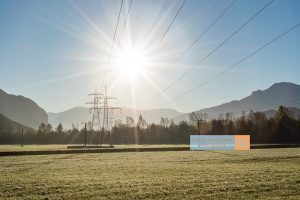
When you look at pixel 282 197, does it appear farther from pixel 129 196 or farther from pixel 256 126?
pixel 256 126

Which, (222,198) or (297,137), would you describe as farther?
(297,137)

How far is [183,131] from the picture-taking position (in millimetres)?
183625

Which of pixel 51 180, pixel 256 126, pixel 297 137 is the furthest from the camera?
pixel 256 126

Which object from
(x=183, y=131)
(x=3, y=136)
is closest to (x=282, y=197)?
(x=183, y=131)

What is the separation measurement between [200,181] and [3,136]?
631 ft

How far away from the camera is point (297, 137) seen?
137m

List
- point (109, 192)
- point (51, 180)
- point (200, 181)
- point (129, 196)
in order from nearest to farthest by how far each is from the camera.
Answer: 1. point (129, 196)
2. point (109, 192)
3. point (200, 181)
4. point (51, 180)

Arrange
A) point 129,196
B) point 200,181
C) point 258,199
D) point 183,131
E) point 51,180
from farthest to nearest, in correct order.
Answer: point 183,131 → point 51,180 → point 200,181 → point 129,196 → point 258,199

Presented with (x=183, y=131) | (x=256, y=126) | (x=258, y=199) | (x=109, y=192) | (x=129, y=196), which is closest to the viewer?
(x=258, y=199)

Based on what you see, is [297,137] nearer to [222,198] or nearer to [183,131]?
[183,131]

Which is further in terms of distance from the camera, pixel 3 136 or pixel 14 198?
pixel 3 136

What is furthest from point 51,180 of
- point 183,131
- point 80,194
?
point 183,131

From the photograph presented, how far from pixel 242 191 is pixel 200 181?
4189mm

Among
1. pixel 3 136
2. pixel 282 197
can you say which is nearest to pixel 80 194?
pixel 282 197
